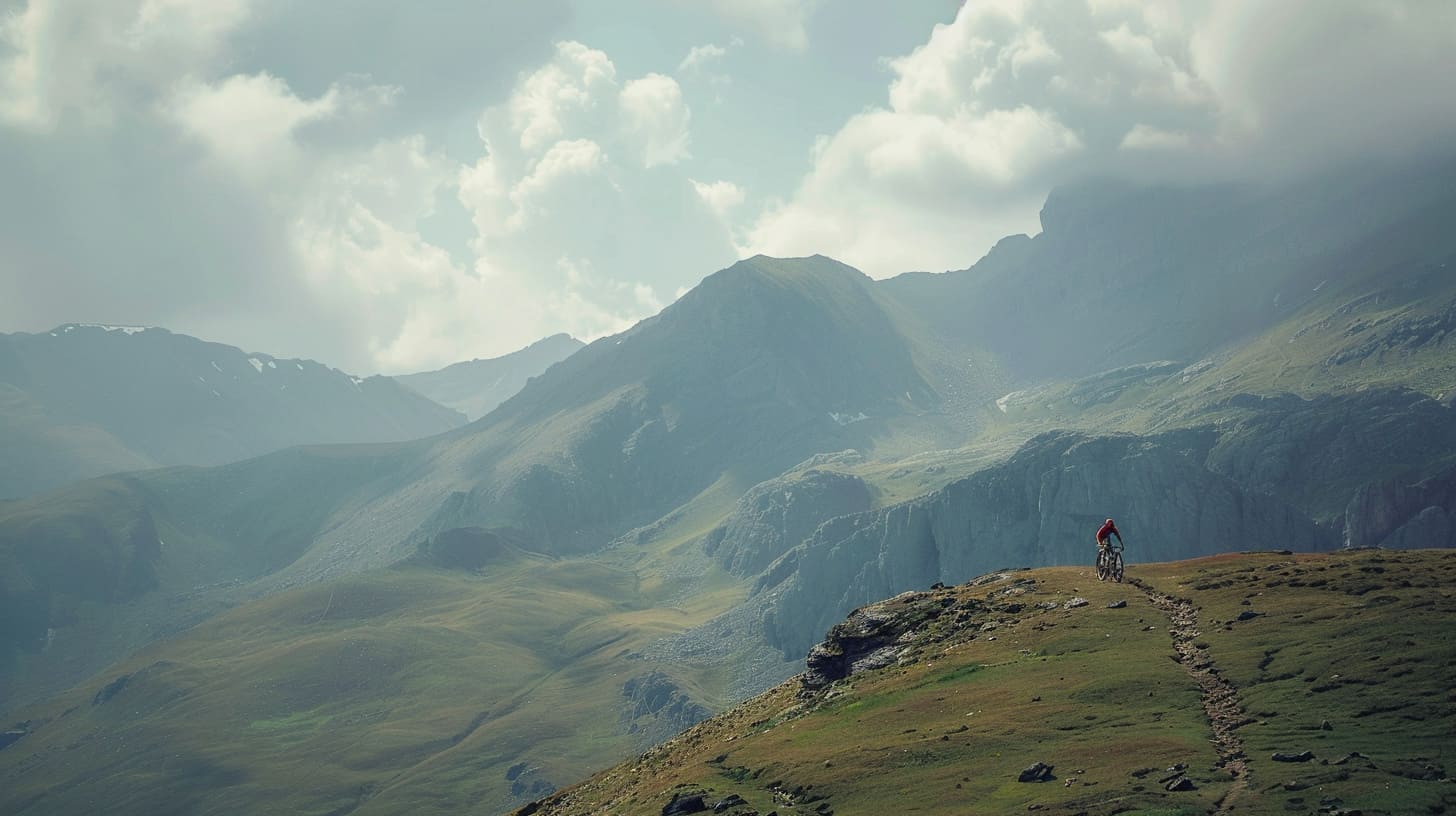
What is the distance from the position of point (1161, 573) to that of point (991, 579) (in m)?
18.6

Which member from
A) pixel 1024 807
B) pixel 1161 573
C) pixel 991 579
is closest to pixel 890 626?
pixel 991 579

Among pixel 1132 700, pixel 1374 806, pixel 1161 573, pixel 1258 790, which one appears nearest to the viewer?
pixel 1374 806

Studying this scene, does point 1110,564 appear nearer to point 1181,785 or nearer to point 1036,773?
point 1036,773

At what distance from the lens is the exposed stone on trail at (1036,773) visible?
2378 inches

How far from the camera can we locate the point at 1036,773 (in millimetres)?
60812

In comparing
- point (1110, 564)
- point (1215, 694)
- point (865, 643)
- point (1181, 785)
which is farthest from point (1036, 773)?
point (1110, 564)

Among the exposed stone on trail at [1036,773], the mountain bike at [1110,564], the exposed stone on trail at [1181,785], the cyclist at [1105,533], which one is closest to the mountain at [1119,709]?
the exposed stone on trail at [1036,773]

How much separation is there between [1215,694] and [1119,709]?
573 centimetres

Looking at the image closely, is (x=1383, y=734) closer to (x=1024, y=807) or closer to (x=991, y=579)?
(x=1024, y=807)

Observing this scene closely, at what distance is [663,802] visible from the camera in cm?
7400

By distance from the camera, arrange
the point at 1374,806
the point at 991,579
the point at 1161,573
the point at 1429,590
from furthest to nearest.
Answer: the point at 991,579
the point at 1161,573
the point at 1429,590
the point at 1374,806

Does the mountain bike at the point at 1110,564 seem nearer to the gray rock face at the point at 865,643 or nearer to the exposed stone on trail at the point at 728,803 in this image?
Answer: the gray rock face at the point at 865,643

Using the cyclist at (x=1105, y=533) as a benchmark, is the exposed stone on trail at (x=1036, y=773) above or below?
below

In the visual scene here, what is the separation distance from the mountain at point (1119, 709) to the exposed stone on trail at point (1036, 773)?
9cm
